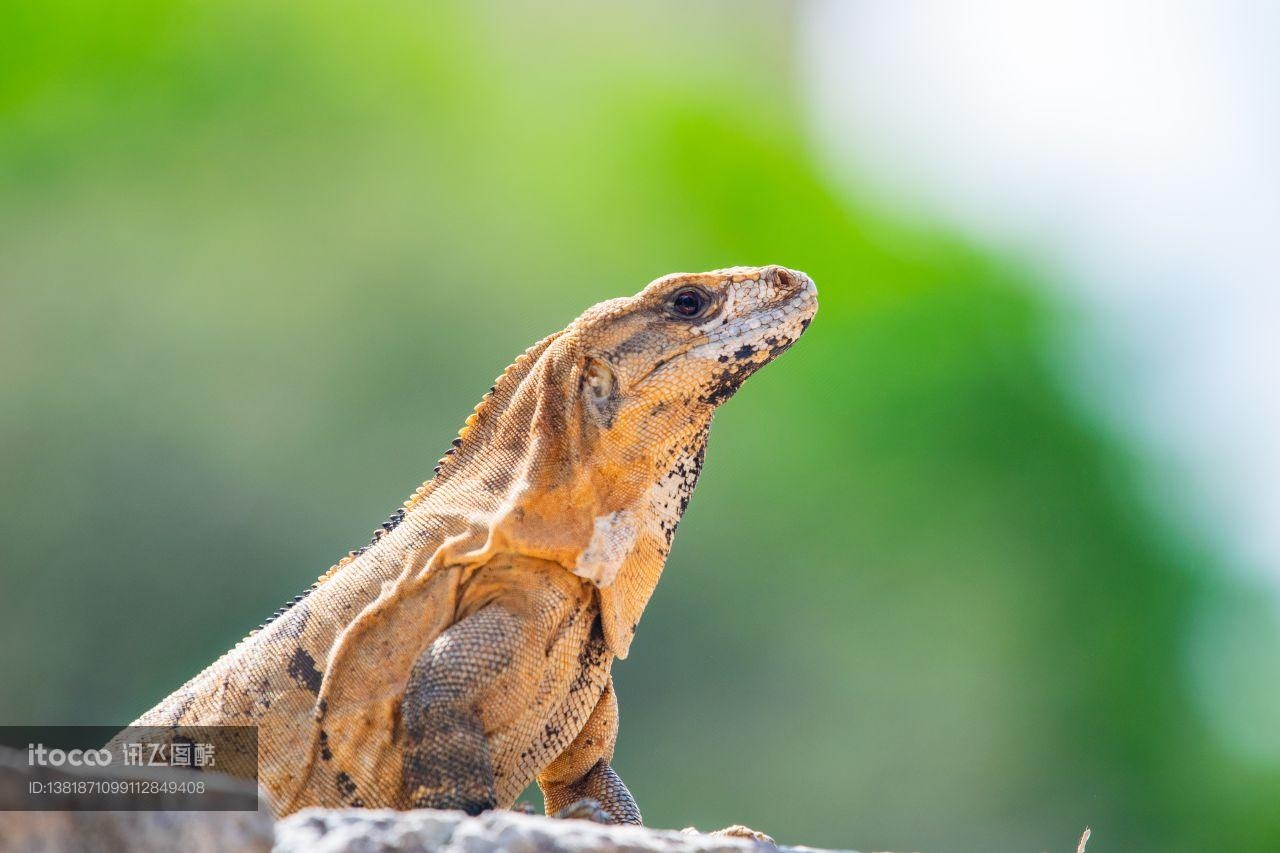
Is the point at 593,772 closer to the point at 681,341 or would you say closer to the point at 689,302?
the point at 681,341

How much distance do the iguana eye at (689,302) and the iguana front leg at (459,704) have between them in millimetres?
1035

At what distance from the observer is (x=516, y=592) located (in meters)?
3.66

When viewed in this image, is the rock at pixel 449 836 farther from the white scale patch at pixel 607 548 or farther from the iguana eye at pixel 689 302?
the iguana eye at pixel 689 302

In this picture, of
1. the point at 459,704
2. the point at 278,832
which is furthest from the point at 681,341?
the point at 278,832

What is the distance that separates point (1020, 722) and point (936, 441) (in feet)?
7.68

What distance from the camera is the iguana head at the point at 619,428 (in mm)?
3762

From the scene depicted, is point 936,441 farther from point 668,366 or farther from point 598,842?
point 598,842

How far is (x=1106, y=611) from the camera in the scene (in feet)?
36.7

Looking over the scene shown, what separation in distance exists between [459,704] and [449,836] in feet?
3.48

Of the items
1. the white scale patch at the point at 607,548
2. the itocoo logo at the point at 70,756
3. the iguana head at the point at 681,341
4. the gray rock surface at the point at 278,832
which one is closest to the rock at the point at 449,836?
the gray rock surface at the point at 278,832

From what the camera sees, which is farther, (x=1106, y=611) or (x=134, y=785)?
(x=1106, y=611)

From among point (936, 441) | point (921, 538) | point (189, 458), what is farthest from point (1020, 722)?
point (189, 458)

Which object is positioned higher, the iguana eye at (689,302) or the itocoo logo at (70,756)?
the iguana eye at (689,302)

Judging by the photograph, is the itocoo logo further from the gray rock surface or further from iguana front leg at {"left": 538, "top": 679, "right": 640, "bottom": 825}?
iguana front leg at {"left": 538, "top": 679, "right": 640, "bottom": 825}
